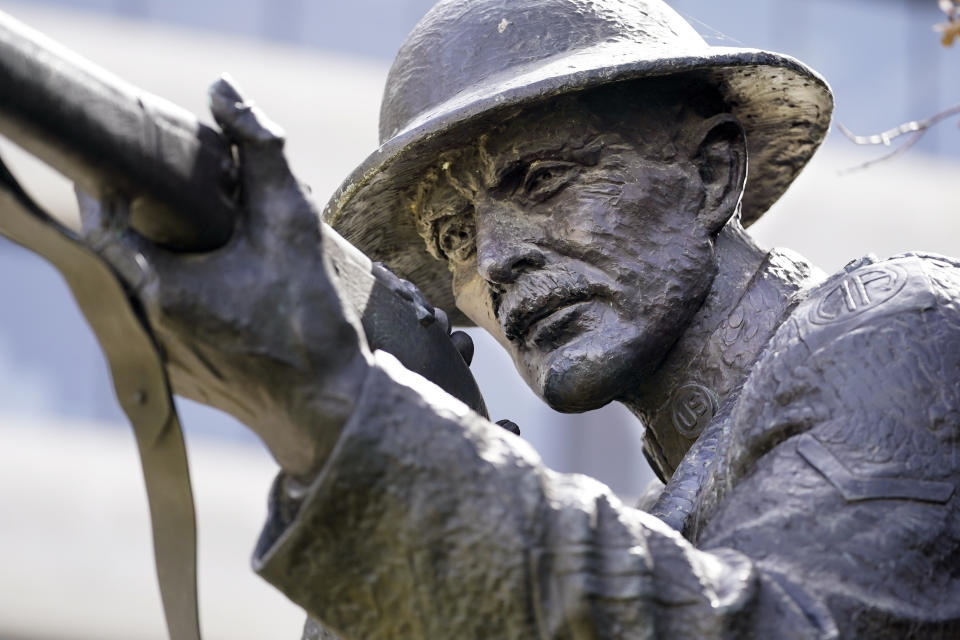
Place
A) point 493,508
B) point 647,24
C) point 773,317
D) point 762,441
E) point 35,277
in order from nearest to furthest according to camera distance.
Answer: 1. point 493,508
2. point 762,441
3. point 773,317
4. point 647,24
5. point 35,277

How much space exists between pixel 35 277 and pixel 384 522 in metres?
10.6

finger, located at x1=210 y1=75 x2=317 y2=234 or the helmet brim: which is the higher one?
finger, located at x1=210 y1=75 x2=317 y2=234

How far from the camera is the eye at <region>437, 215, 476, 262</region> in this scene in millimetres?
3137

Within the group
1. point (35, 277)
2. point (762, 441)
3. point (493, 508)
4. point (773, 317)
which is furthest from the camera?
point (35, 277)

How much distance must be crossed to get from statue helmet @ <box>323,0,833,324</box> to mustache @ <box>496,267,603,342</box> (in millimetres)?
276

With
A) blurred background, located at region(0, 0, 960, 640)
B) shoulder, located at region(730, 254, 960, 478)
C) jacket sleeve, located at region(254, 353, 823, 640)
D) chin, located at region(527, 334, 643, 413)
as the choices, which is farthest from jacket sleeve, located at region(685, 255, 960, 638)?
blurred background, located at region(0, 0, 960, 640)

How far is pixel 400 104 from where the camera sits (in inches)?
125

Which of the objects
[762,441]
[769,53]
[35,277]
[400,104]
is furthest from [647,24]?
[35,277]

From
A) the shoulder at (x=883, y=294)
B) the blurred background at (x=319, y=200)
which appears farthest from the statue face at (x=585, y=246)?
the blurred background at (x=319, y=200)

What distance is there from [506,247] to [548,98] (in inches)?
9.9

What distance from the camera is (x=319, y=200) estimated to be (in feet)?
38.7

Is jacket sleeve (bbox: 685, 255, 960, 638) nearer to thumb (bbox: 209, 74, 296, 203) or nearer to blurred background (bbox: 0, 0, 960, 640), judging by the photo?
thumb (bbox: 209, 74, 296, 203)

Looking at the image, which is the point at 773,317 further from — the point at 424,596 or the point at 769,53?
the point at 424,596

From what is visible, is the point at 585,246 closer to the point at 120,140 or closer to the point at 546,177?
the point at 546,177
